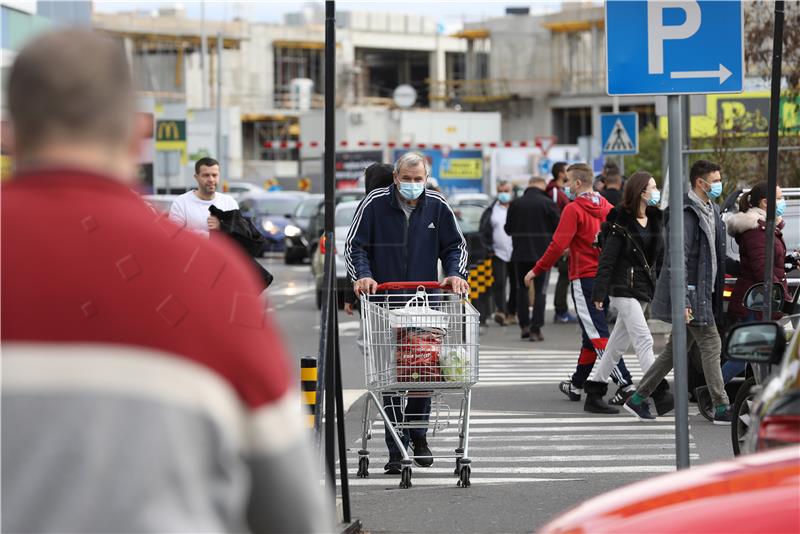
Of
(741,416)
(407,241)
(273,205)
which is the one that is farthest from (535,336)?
(273,205)

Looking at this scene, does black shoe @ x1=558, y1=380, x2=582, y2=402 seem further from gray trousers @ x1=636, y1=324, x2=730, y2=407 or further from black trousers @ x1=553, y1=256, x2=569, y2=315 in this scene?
black trousers @ x1=553, y1=256, x2=569, y2=315

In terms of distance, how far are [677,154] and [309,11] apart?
8705cm

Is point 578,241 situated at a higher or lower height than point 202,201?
lower

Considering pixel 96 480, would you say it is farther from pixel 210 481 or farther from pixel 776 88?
pixel 776 88

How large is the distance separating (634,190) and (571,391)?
202 centimetres

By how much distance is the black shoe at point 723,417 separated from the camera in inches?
433

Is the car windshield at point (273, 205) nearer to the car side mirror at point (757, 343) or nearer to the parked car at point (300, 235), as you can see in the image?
the parked car at point (300, 235)

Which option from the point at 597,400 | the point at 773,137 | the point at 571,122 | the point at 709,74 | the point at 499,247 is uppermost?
the point at 571,122

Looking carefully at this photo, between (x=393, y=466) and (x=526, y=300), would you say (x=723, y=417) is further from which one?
(x=526, y=300)

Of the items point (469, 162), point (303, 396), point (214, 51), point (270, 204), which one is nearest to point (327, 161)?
point (303, 396)

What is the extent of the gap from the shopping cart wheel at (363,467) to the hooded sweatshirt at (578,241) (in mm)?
3867

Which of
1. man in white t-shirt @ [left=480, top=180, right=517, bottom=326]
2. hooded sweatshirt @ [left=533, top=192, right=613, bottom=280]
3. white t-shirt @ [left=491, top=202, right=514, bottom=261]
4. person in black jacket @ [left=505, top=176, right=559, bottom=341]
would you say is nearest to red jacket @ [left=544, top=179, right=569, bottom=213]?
man in white t-shirt @ [left=480, top=180, right=517, bottom=326]

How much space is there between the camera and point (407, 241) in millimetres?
9211

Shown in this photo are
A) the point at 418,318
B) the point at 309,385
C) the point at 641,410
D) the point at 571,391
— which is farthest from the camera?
the point at 571,391
